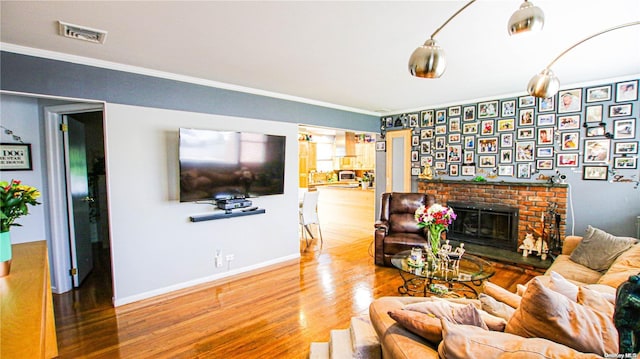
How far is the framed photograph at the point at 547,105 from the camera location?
13.8 ft

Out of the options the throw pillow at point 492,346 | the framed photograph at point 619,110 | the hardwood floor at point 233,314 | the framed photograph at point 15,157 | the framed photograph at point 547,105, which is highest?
the framed photograph at point 547,105

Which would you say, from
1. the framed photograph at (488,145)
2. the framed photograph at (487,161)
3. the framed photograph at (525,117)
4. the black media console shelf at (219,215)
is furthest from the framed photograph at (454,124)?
the black media console shelf at (219,215)

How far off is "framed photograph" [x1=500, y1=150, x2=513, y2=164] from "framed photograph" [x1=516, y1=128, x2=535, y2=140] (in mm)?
250

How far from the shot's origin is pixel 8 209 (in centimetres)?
174

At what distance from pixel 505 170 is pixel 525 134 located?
1.96 feet

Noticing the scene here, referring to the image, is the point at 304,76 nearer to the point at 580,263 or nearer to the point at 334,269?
the point at 334,269

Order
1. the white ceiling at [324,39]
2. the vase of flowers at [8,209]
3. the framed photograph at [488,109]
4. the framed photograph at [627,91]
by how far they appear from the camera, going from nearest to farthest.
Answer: the vase of flowers at [8,209]
the white ceiling at [324,39]
the framed photograph at [627,91]
the framed photograph at [488,109]

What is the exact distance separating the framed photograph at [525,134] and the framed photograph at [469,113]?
0.70 m

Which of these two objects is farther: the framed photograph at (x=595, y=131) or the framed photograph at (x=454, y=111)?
the framed photograph at (x=454, y=111)

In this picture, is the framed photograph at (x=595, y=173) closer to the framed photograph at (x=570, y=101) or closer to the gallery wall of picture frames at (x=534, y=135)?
the gallery wall of picture frames at (x=534, y=135)

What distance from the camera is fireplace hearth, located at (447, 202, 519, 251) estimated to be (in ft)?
15.1

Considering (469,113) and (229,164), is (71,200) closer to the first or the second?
(229,164)

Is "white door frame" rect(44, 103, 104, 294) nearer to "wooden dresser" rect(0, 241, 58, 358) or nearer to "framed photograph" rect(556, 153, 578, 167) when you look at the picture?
"wooden dresser" rect(0, 241, 58, 358)

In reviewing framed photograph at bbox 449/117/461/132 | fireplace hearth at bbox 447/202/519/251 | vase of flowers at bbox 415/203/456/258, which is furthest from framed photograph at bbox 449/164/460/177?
vase of flowers at bbox 415/203/456/258
